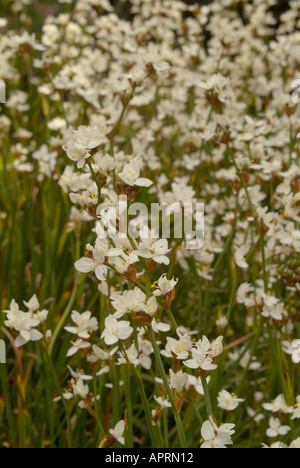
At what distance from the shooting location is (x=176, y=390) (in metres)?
1.35

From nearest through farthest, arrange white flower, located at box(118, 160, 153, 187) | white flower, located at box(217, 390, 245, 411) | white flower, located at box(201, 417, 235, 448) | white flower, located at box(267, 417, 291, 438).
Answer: white flower, located at box(201, 417, 235, 448) < white flower, located at box(118, 160, 153, 187) < white flower, located at box(217, 390, 245, 411) < white flower, located at box(267, 417, 291, 438)

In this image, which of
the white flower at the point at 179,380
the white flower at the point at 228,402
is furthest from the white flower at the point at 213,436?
the white flower at the point at 228,402

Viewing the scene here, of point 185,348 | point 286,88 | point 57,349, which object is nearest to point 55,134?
point 57,349

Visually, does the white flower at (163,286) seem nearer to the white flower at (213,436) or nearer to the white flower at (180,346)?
the white flower at (180,346)

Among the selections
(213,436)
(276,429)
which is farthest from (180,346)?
(276,429)

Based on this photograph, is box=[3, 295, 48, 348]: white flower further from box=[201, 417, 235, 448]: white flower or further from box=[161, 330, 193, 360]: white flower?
box=[201, 417, 235, 448]: white flower

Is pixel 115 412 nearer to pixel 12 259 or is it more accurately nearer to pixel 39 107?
pixel 12 259

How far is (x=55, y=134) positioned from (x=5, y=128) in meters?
0.54

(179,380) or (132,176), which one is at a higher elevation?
(132,176)

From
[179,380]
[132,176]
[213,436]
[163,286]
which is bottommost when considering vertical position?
[213,436]

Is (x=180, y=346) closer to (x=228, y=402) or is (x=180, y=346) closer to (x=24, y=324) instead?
(x=228, y=402)

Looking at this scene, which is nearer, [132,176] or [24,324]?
[132,176]

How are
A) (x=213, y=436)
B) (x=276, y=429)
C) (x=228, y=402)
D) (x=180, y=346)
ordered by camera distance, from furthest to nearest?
(x=276, y=429) → (x=228, y=402) → (x=180, y=346) → (x=213, y=436)

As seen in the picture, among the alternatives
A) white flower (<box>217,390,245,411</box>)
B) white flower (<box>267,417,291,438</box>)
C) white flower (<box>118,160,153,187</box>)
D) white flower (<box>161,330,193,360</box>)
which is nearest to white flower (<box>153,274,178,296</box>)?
white flower (<box>161,330,193,360</box>)
